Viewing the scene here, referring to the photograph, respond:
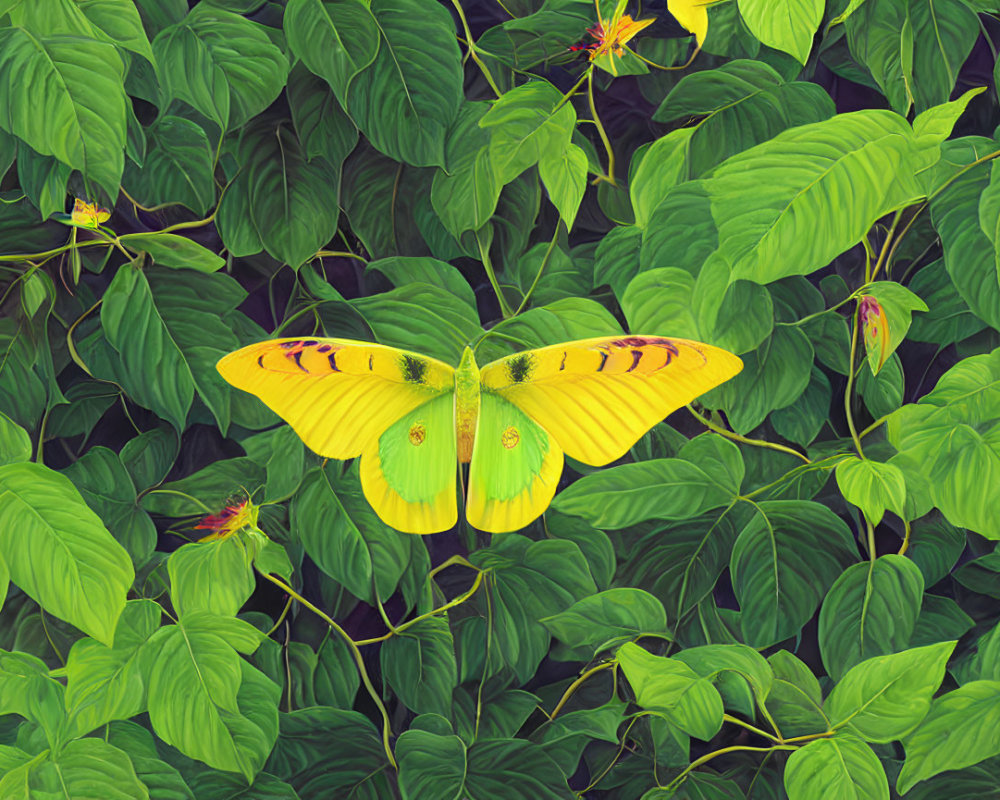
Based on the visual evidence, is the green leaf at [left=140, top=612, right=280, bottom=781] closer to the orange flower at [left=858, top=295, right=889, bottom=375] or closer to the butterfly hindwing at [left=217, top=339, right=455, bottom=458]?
the butterfly hindwing at [left=217, top=339, right=455, bottom=458]

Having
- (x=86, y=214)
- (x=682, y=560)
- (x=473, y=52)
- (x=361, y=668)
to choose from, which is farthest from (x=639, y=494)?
(x=86, y=214)

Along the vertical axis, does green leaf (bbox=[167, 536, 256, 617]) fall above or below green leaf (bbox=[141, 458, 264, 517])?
below

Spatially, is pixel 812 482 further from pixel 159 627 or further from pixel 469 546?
pixel 159 627

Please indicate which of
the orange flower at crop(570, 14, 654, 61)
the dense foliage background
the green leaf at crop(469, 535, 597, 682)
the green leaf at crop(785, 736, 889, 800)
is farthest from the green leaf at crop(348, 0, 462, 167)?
the green leaf at crop(785, 736, 889, 800)

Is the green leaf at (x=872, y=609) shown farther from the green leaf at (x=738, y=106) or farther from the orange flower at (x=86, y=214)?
the orange flower at (x=86, y=214)

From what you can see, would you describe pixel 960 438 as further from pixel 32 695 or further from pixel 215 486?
pixel 32 695
